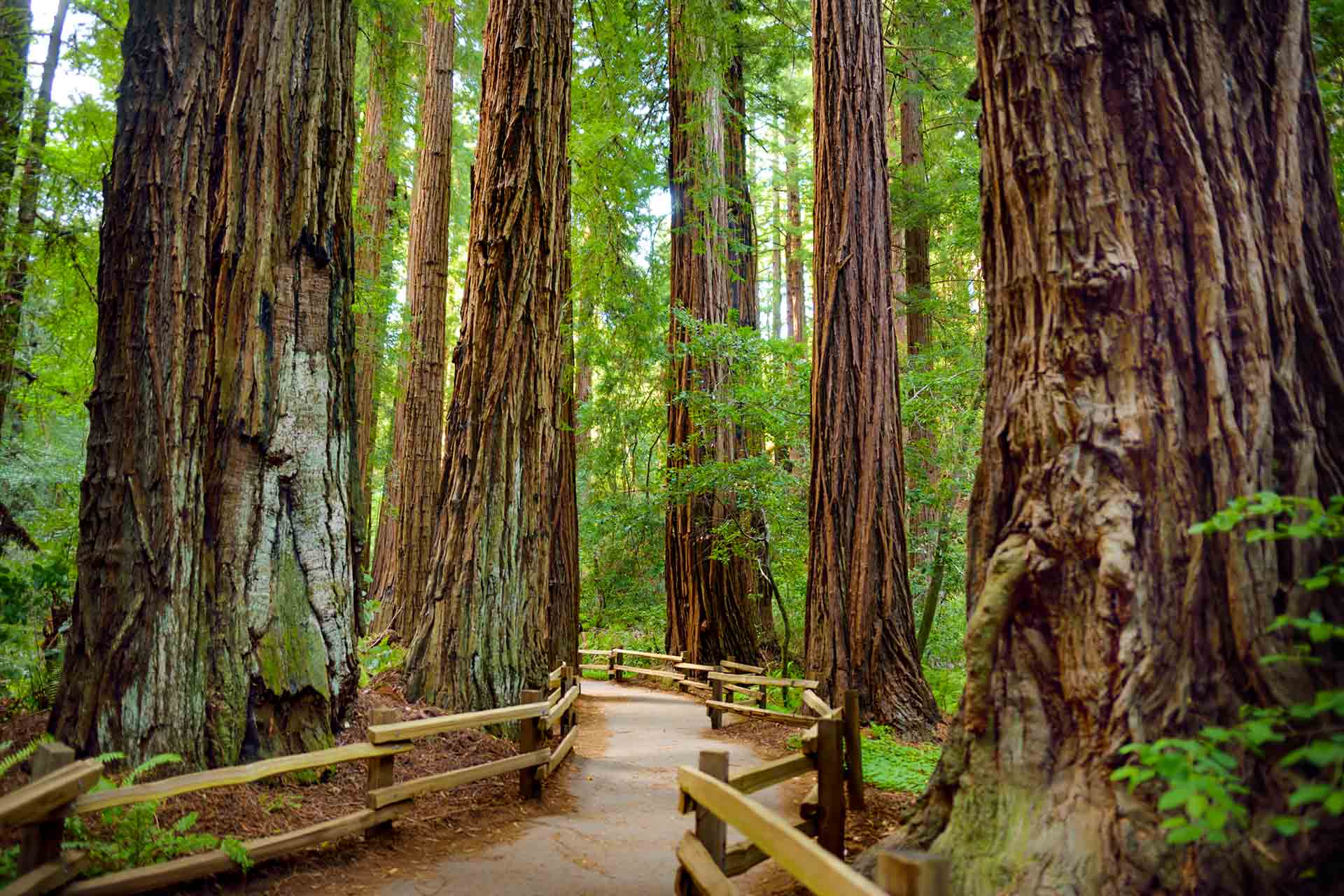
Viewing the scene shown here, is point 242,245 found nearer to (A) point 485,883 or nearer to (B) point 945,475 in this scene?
(A) point 485,883

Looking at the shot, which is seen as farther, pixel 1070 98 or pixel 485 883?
pixel 485 883

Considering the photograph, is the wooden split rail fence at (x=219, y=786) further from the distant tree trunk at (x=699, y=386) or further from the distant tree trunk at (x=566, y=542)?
the distant tree trunk at (x=699, y=386)

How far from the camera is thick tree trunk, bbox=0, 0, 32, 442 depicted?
7.11 metres

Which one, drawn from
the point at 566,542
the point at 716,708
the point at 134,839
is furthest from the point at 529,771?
the point at 566,542

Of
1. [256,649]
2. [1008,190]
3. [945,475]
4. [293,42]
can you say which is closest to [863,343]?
[945,475]

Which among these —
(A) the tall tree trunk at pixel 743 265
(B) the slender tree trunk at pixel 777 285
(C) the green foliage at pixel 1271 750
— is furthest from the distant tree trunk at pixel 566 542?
(B) the slender tree trunk at pixel 777 285

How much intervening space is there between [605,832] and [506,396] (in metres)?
3.88

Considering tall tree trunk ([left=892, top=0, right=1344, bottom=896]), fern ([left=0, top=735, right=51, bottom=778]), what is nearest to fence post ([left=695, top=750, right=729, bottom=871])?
tall tree trunk ([left=892, top=0, right=1344, bottom=896])

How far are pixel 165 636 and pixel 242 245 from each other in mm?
2506

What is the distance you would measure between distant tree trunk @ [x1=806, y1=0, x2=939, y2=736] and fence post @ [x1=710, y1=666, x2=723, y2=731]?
6.30 feet

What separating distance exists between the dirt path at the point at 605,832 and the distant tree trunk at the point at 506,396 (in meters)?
1.31

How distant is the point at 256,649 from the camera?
503 centimetres

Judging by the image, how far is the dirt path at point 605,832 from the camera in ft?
14.8

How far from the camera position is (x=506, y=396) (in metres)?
7.50
